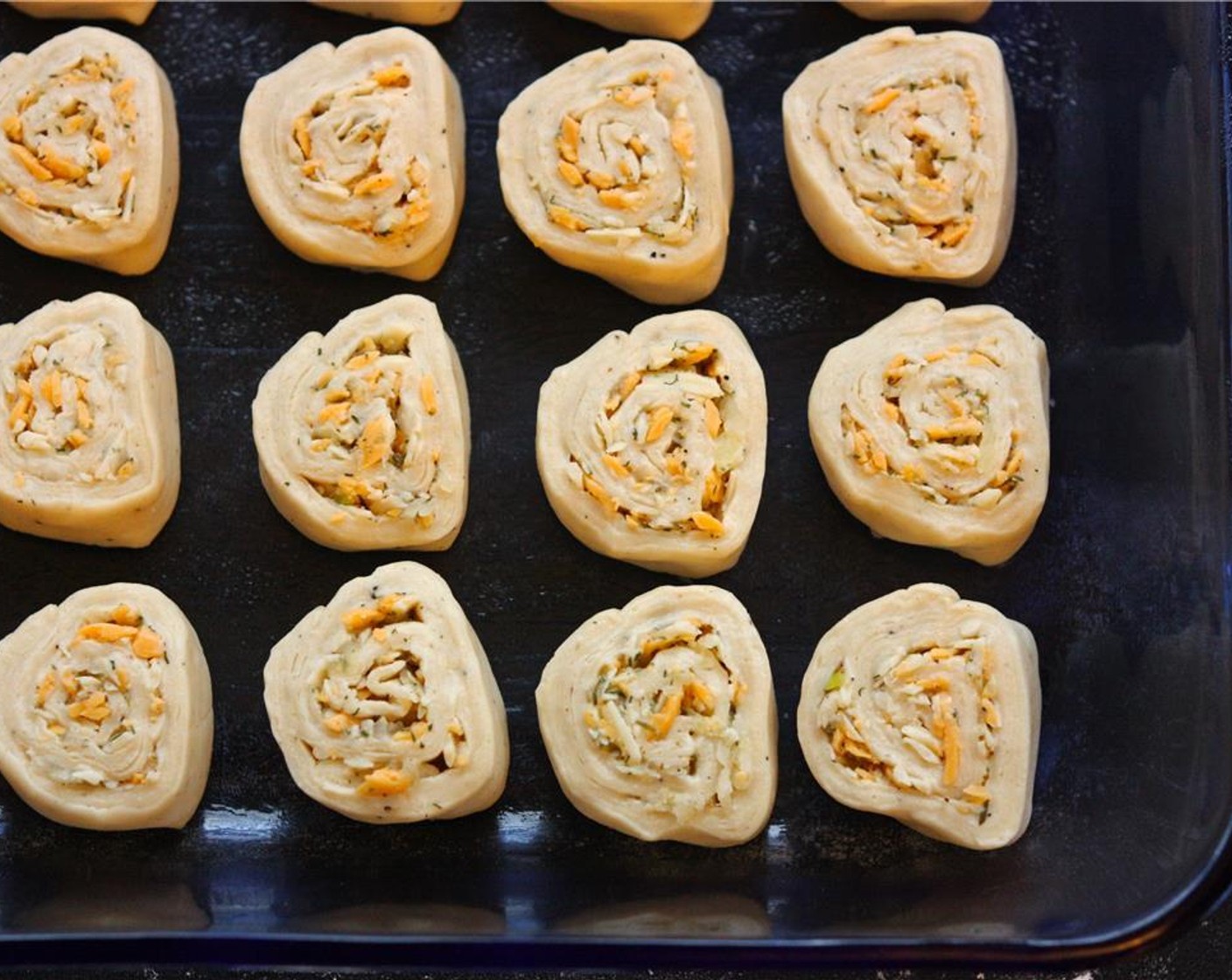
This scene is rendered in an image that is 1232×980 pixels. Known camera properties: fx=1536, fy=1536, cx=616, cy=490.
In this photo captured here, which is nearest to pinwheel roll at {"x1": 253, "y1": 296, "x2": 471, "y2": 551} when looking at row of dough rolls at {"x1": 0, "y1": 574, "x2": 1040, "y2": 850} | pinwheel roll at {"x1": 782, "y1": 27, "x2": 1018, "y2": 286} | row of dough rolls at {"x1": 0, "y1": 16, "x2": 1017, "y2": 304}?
row of dough rolls at {"x1": 0, "y1": 574, "x2": 1040, "y2": 850}

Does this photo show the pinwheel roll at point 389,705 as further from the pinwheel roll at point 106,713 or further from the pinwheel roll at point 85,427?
the pinwheel roll at point 85,427

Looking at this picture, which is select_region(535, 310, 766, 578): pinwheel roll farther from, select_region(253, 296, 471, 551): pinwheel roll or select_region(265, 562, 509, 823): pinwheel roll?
select_region(265, 562, 509, 823): pinwheel roll

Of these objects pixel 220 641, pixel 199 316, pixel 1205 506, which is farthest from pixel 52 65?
pixel 1205 506

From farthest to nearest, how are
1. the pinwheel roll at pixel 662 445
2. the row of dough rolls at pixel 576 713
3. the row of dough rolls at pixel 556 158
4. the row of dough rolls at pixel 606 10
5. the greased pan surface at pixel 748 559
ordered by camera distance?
the row of dough rolls at pixel 606 10, the row of dough rolls at pixel 556 158, the pinwheel roll at pixel 662 445, the row of dough rolls at pixel 576 713, the greased pan surface at pixel 748 559

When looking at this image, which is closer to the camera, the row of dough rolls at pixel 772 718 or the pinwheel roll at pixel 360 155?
the row of dough rolls at pixel 772 718

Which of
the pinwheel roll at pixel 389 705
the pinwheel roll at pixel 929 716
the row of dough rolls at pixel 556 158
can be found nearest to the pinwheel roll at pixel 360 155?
the row of dough rolls at pixel 556 158

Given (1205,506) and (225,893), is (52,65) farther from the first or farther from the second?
(1205,506)

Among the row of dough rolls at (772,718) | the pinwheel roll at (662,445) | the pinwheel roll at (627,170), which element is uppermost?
the pinwheel roll at (627,170)
